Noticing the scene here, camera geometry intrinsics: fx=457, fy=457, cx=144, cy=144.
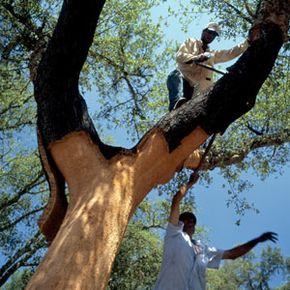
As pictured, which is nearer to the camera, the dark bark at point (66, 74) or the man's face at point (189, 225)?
the dark bark at point (66, 74)

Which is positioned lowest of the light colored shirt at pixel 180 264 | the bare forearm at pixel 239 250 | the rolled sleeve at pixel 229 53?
the light colored shirt at pixel 180 264

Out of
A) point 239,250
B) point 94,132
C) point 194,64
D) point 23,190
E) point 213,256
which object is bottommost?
point 213,256

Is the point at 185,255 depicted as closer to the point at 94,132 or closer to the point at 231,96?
the point at 94,132

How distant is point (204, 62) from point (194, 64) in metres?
0.20

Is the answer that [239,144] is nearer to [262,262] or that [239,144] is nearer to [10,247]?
[10,247]

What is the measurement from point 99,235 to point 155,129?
1704mm

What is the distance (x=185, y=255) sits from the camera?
490 cm

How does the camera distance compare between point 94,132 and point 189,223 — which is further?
point 189,223

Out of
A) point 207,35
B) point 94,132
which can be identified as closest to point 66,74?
point 94,132

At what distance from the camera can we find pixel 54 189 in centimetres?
513

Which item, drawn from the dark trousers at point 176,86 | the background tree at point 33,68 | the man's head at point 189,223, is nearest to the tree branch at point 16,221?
the background tree at point 33,68

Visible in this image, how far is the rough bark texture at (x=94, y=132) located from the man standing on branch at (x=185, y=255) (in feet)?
1.76

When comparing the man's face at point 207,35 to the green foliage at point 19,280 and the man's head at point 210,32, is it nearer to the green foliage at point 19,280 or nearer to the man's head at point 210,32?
the man's head at point 210,32

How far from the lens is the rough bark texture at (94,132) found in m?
4.66
